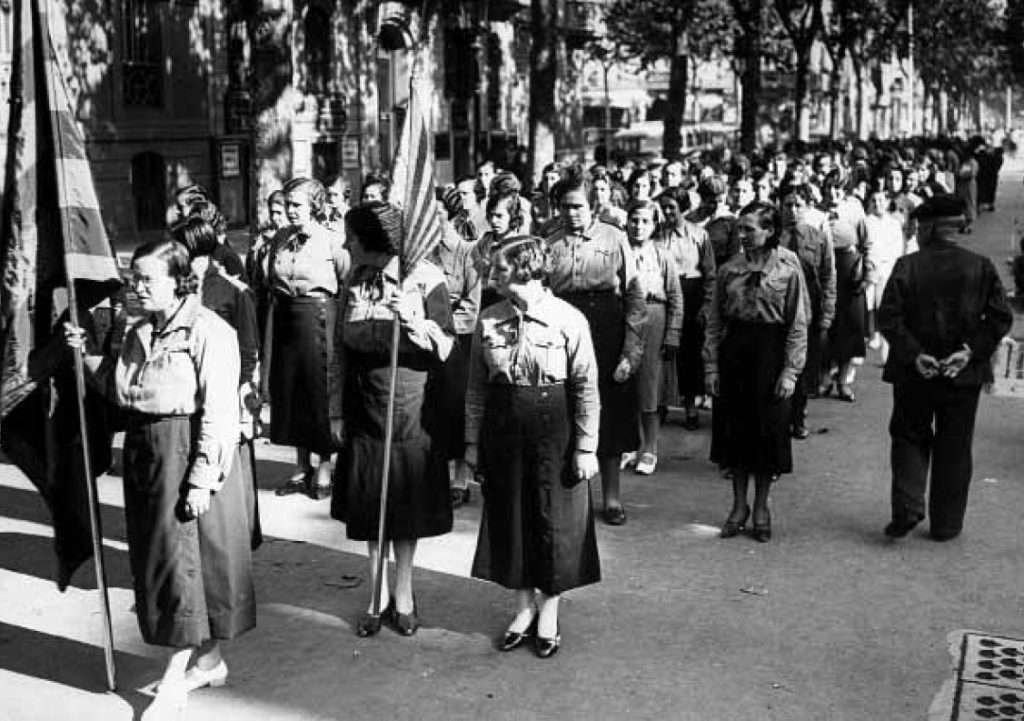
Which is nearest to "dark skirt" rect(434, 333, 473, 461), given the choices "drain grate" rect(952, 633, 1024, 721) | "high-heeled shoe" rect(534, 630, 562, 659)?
"high-heeled shoe" rect(534, 630, 562, 659)

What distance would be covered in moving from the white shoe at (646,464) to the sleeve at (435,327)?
10.4ft

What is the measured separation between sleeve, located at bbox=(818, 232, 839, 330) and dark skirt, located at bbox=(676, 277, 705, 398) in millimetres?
872

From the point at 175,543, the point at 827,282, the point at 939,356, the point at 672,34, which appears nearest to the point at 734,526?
the point at 939,356

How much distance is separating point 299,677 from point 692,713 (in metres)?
1.59

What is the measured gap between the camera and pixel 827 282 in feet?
32.5

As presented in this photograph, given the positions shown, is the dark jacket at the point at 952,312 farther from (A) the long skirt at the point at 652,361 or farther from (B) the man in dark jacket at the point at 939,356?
(A) the long skirt at the point at 652,361

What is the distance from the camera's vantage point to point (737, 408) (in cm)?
780

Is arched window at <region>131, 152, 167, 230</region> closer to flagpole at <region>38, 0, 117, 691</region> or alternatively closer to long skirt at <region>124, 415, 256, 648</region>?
flagpole at <region>38, 0, 117, 691</region>

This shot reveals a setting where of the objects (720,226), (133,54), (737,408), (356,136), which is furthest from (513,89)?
(737,408)

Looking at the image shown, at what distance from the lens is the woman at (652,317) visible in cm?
869

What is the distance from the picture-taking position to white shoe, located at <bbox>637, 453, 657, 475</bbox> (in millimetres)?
9305

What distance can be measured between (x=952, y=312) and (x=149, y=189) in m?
19.8

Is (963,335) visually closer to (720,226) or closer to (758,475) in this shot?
(758,475)

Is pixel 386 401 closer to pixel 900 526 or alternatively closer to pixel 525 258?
pixel 525 258
